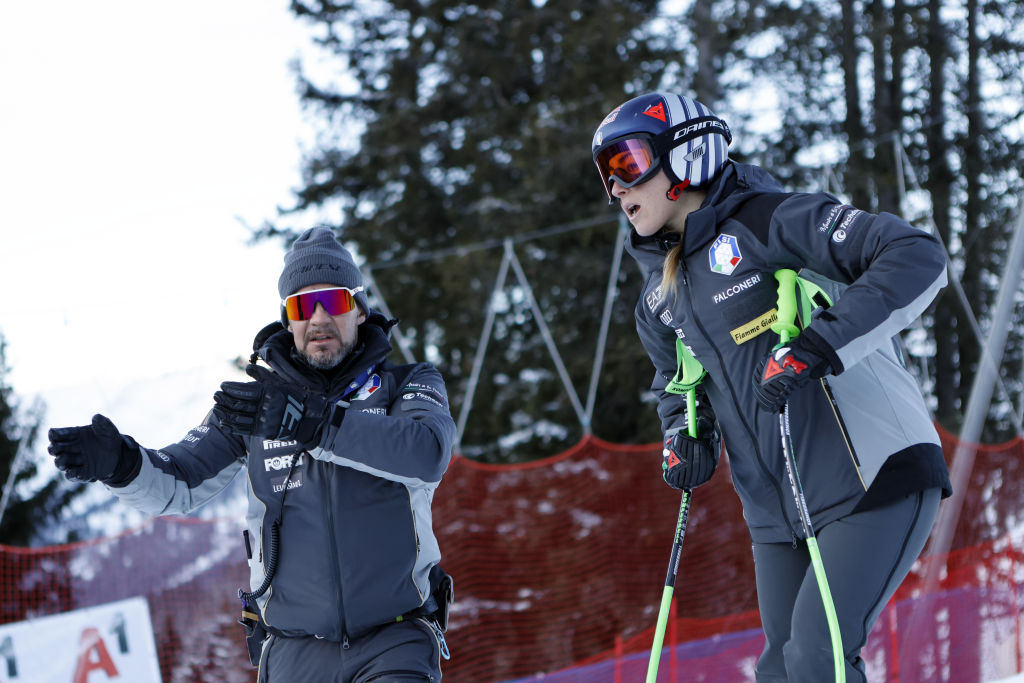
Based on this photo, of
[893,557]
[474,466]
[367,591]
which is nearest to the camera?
→ [893,557]

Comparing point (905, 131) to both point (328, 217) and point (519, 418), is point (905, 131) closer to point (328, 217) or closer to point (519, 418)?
point (519, 418)

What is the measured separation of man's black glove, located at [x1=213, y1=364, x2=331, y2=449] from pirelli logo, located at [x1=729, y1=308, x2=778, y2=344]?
1105 millimetres

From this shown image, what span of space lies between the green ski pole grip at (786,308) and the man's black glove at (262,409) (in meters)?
1.16

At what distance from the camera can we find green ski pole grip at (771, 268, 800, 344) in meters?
2.57

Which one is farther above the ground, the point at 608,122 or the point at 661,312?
the point at 608,122

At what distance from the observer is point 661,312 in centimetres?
296

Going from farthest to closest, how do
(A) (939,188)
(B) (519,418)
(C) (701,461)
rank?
(A) (939,188) < (B) (519,418) < (C) (701,461)

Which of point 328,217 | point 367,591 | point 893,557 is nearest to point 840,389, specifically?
point 893,557

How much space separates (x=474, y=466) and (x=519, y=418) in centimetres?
484

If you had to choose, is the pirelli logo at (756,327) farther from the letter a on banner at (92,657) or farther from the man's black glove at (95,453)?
the letter a on banner at (92,657)

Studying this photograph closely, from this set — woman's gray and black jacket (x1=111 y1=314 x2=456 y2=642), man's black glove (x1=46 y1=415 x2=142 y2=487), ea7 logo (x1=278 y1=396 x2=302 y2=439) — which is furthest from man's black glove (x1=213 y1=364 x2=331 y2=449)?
man's black glove (x1=46 y1=415 x2=142 y2=487)

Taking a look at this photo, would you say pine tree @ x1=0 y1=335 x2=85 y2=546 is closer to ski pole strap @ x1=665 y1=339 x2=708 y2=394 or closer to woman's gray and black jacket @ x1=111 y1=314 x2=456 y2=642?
woman's gray and black jacket @ x1=111 y1=314 x2=456 y2=642

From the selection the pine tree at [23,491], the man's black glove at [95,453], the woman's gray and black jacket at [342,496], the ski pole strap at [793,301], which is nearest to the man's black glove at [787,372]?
the ski pole strap at [793,301]

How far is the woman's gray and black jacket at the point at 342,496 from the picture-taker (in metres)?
2.67
